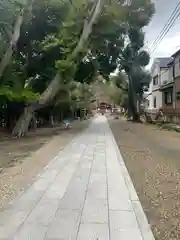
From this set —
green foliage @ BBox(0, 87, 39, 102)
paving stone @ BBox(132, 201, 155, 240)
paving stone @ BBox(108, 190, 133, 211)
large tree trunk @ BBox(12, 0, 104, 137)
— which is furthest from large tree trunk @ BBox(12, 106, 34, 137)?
paving stone @ BBox(132, 201, 155, 240)

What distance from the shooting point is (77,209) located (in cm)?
418

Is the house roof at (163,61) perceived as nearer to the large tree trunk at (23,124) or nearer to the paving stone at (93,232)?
the large tree trunk at (23,124)

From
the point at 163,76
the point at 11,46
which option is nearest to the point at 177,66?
the point at 163,76

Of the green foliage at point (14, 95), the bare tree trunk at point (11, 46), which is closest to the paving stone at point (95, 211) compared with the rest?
the green foliage at point (14, 95)

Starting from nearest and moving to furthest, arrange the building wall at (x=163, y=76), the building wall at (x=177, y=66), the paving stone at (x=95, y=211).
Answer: the paving stone at (x=95, y=211), the building wall at (x=177, y=66), the building wall at (x=163, y=76)

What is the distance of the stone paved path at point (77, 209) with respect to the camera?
11.2ft

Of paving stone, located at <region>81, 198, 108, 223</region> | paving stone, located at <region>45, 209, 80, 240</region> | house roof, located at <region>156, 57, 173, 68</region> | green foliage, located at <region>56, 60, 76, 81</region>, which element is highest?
house roof, located at <region>156, 57, 173, 68</region>

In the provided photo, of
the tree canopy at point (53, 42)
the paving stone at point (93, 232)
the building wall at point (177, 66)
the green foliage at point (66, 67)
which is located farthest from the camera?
the building wall at point (177, 66)

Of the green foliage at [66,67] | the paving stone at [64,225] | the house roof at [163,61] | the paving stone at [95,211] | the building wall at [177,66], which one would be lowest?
the paving stone at [95,211]

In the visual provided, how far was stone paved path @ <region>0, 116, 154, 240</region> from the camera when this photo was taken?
134 inches

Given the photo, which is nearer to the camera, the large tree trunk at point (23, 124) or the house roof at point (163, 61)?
the large tree trunk at point (23, 124)

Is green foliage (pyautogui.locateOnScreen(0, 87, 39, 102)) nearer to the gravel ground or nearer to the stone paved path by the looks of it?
the gravel ground

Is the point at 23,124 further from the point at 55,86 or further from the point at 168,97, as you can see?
the point at 168,97

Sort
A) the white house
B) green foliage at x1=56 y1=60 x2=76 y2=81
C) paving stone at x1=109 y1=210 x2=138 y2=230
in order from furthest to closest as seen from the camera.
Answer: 1. the white house
2. green foliage at x1=56 y1=60 x2=76 y2=81
3. paving stone at x1=109 y1=210 x2=138 y2=230
